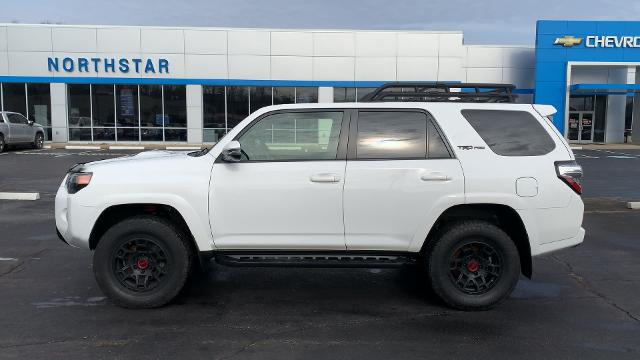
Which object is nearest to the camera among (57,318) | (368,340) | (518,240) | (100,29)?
(368,340)

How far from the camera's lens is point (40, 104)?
29.6 m

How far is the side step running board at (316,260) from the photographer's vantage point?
4.89m

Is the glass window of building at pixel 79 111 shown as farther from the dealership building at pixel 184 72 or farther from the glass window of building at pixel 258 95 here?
the glass window of building at pixel 258 95

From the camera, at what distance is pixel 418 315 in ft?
15.9

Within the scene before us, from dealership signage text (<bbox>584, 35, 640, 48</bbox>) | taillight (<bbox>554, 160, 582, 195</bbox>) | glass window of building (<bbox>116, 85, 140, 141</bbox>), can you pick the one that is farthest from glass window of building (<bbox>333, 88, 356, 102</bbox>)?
taillight (<bbox>554, 160, 582, 195</bbox>)

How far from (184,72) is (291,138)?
85.7 ft

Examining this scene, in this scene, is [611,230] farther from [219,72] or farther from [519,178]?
[219,72]

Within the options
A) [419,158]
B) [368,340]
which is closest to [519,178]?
[419,158]

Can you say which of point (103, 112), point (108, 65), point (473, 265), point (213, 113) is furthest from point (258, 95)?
point (473, 265)

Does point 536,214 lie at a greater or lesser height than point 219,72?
lesser

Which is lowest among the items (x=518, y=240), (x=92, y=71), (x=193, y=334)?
(x=193, y=334)

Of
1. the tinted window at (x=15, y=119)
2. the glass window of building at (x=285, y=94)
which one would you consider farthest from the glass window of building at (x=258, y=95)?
the tinted window at (x=15, y=119)

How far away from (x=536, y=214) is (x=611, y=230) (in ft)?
→ 14.9

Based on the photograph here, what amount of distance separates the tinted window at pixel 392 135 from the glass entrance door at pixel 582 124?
33.7 metres
